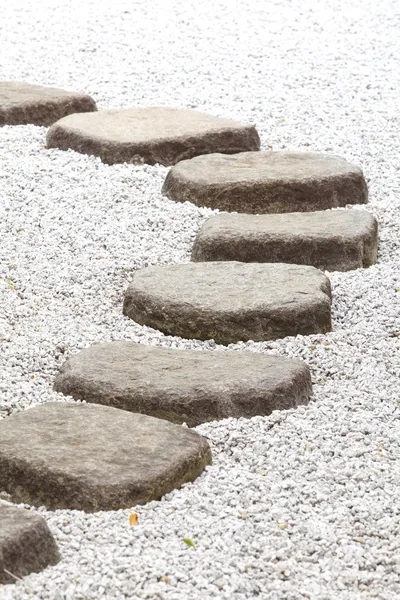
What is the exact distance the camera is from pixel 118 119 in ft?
16.7

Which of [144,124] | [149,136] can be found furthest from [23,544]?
[144,124]

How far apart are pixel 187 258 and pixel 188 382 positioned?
116 centimetres

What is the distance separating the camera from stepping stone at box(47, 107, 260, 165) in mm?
4727

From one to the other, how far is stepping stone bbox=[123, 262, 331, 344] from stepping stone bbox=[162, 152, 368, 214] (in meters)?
0.73

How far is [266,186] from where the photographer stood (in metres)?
4.33

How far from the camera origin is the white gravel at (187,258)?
2230mm

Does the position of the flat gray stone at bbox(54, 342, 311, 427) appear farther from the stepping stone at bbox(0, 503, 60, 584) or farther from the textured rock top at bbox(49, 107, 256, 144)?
the textured rock top at bbox(49, 107, 256, 144)

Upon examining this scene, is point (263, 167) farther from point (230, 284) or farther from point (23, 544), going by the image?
point (23, 544)

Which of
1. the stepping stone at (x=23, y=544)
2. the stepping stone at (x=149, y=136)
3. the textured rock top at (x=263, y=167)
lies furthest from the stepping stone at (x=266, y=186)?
the stepping stone at (x=23, y=544)

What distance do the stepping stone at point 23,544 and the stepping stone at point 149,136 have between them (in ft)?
9.00

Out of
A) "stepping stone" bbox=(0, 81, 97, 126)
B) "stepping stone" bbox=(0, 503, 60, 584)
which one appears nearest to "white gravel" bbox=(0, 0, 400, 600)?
"stepping stone" bbox=(0, 503, 60, 584)

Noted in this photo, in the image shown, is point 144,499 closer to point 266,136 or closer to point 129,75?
point 266,136

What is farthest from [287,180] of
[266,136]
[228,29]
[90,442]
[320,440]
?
[228,29]

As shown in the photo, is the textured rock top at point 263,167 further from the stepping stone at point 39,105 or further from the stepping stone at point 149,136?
the stepping stone at point 39,105
